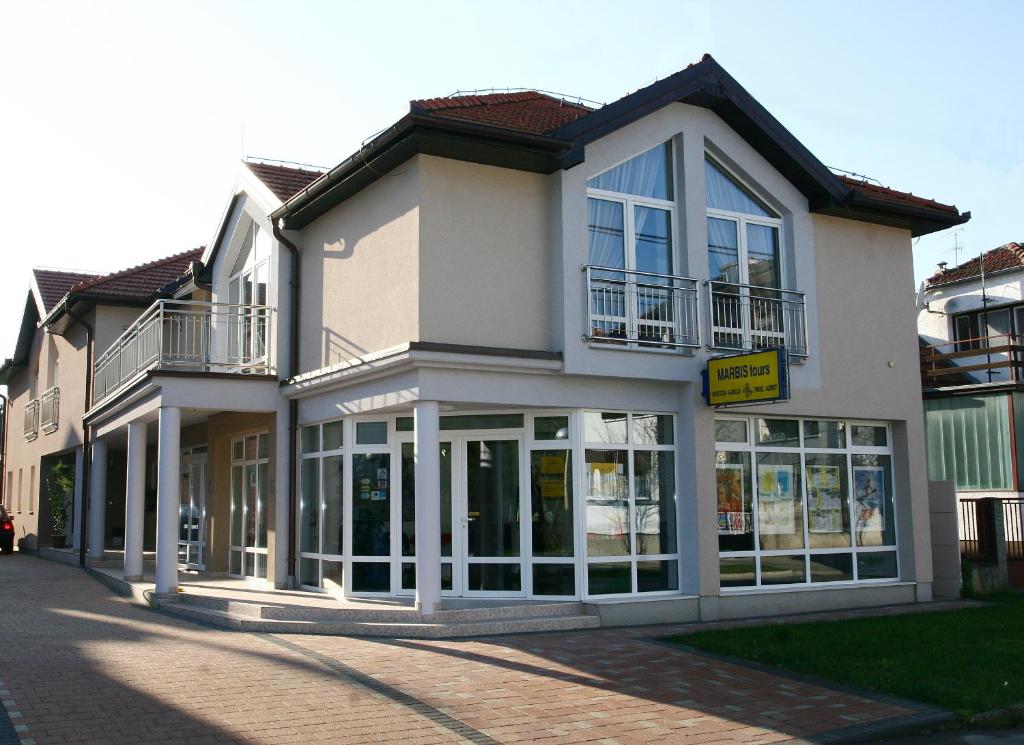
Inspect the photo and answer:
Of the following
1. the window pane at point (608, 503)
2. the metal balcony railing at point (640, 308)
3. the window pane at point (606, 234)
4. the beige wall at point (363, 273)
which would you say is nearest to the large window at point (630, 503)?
the window pane at point (608, 503)

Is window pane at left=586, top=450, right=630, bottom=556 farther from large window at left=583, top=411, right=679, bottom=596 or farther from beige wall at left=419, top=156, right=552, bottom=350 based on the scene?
beige wall at left=419, top=156, right=552, bottom=350

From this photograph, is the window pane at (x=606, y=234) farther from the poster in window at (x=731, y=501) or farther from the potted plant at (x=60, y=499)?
the potted plant at (x=60, y=499)

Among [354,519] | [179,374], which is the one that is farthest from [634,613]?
[179,374]

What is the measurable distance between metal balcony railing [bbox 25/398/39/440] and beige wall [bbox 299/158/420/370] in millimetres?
16950

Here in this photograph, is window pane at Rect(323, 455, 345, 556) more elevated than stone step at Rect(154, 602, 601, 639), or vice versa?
window pane at Rect(323, 455, 345, 556)

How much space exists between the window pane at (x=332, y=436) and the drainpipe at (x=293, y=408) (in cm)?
94

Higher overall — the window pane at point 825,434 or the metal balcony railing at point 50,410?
the metal balcony railing at point 50,410

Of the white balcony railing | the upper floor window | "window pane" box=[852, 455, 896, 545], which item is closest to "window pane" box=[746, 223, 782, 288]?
the upper floor window

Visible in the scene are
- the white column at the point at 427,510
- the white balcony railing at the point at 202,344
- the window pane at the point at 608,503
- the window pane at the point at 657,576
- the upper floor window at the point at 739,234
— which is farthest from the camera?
the white balcony railing at the point at 202,344

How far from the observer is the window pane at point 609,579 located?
42.7 feet

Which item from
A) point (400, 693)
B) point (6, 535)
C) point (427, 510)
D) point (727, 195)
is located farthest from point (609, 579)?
point (6, 535)

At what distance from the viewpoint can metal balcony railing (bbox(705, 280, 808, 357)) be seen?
563 inches

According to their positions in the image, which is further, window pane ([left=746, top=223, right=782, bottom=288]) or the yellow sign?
window pane ([left=746, top=223, right=782, bottom=288])

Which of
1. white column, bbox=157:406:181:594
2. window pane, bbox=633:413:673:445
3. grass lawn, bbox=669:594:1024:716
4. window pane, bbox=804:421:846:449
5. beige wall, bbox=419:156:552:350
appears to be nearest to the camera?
grass lawn, bbox=669:594:1024:716
